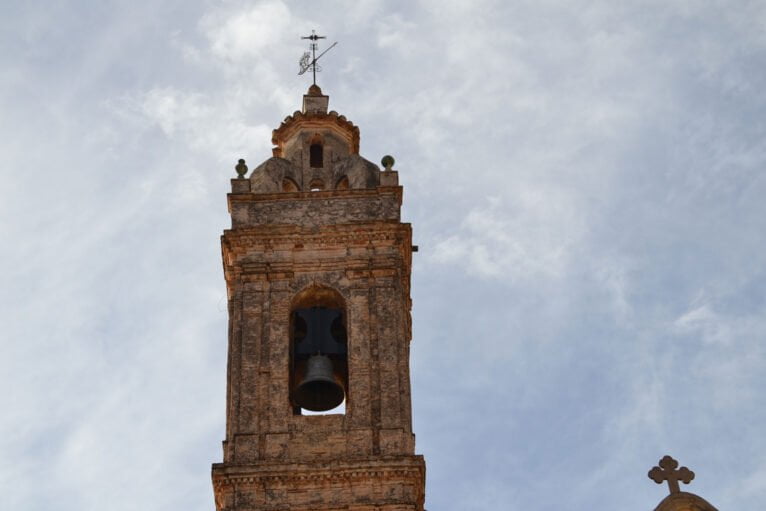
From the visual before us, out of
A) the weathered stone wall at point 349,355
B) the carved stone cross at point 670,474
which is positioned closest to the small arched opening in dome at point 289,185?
the weathered stone wall at point 349,355

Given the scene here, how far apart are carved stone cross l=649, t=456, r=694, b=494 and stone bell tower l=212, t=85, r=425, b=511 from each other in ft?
11.8

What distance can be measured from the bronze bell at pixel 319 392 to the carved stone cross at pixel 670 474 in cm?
571

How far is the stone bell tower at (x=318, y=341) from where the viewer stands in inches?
923

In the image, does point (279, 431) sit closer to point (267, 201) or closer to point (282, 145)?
point (267, 201)

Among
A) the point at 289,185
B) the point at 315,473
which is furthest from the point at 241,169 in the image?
the point at 315,473

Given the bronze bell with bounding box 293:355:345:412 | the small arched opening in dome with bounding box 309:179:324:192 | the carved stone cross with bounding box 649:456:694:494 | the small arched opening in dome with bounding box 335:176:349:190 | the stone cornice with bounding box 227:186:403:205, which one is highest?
the small arched opening in dome with bounding box 309:179:324:192

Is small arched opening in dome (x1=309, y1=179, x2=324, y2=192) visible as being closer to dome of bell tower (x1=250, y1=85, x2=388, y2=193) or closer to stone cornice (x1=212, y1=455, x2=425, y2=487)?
dome of bell tower (x1=250, y1=85, x2=388, y2=193)

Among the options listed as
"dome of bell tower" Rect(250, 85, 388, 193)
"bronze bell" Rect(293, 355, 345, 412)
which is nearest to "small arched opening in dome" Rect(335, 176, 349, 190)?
"dome of bell tower" Rect(250, 85, 388, 193)

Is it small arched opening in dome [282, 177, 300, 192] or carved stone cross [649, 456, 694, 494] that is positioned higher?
small arched opening in dome [282, 177, 300, 192]

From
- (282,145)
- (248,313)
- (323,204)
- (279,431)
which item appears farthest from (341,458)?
(282,145)

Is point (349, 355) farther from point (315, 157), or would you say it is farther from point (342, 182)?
point (315, 157)

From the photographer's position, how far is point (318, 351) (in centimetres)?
2558

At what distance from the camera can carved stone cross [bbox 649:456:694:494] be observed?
68.8 feet

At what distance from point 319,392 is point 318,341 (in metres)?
0.83
